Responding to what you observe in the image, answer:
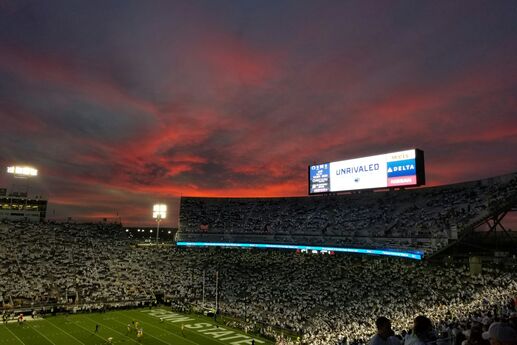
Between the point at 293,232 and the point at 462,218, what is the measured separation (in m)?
23.0

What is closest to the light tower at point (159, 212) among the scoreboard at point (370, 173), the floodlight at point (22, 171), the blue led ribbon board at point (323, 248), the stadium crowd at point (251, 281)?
the stadium crowd at point (251, 281)

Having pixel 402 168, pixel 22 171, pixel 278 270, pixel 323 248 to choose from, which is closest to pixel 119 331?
pixel 278 270

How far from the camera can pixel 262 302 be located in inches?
1581

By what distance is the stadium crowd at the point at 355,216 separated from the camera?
119 feet

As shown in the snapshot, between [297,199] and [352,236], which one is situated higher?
[297,199]

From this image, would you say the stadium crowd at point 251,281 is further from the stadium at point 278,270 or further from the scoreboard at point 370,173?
the scoreboard at point 370,173

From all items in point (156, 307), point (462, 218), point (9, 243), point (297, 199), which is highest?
point (297, 199)

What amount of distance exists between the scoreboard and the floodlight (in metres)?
43.8

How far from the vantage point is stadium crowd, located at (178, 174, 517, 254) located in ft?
119

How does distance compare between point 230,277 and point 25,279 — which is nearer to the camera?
point 25,279

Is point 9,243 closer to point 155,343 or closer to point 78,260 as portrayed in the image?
point 78,260

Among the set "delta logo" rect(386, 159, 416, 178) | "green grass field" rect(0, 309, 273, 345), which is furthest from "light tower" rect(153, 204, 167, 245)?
"delta logo" rect(386, 159, 416, 178)

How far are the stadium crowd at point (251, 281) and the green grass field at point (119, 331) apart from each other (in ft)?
9.92

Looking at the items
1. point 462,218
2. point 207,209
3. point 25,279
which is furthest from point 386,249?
point 25,279
